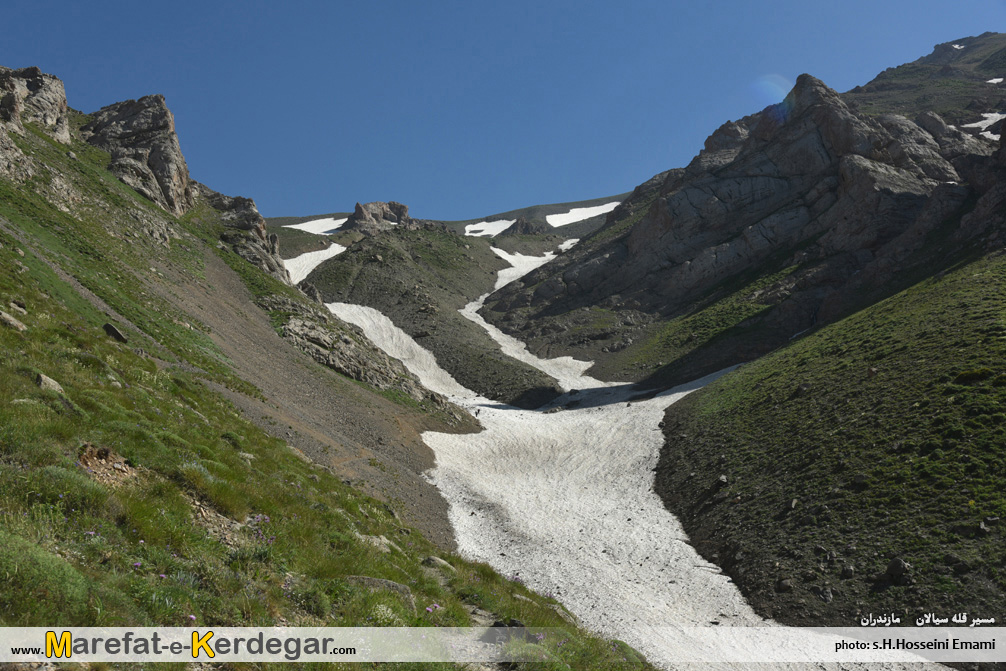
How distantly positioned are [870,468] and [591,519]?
1400 cm

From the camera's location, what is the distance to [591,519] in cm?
2972

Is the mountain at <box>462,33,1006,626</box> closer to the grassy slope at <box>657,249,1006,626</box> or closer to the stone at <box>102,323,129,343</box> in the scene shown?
the grassy slope at <box>657,249,1006,626</box>

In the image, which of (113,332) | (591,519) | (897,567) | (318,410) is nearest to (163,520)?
(113,332)

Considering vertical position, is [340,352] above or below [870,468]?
above

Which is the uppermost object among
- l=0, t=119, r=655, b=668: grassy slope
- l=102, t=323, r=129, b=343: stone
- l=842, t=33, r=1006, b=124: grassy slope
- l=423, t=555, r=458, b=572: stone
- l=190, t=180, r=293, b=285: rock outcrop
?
l=842, t=33, r=1006, b=124: grassy slope

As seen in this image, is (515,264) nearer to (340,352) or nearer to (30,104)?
(340,352)

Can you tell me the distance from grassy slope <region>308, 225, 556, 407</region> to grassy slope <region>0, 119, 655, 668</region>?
5120 cm

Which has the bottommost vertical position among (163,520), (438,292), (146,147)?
(163,520)

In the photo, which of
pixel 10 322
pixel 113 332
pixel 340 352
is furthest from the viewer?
pixel 340 352

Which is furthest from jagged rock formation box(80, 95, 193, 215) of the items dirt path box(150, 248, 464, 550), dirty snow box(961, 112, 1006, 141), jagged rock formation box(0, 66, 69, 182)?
dirty snow box(961, 112, 1006, 141)

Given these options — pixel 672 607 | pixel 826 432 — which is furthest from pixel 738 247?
pixel 672 607

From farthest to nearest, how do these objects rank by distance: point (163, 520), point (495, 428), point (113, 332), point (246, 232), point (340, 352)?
1. point (246, 232)
2. point (495, 428)
3. point (340, 352)
4. point (113, 332)
5. point (163, 520)

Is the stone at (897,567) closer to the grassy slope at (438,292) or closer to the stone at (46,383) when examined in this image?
the stone at (46,383)

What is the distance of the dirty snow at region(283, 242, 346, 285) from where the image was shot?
11488 cm
